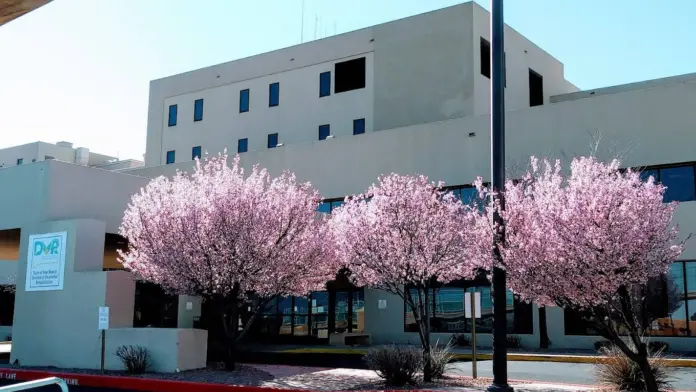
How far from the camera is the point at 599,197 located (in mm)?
13055

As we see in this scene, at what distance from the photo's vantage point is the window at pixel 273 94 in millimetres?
41312

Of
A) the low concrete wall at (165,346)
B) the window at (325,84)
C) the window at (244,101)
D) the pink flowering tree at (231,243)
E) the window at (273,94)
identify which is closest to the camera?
the pink flowering tree at (231,243)

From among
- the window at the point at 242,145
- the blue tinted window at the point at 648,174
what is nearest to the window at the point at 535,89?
the blue tinted window at the point at 648,174

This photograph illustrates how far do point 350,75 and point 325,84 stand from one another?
1516mm

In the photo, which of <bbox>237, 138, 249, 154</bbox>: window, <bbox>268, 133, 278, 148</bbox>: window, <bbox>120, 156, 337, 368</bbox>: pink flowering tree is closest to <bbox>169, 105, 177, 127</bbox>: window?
<bbox>237, 138, 249, 154</bbox>: window

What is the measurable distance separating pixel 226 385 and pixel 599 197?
29.1ft

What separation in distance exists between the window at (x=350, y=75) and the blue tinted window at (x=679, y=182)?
1734 centimetres

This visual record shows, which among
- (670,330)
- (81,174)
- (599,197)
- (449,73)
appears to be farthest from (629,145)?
→ (81,174)

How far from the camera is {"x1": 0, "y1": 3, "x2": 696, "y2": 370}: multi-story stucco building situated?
2469cm

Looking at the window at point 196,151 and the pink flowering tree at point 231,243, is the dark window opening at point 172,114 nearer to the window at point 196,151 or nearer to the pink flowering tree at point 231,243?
the window at point 196,151

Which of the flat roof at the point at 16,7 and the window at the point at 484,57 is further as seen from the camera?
the window at the point at 484,57

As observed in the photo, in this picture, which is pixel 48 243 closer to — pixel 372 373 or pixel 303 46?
pixel 372 373

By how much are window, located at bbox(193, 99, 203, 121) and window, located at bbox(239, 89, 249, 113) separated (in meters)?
3.25

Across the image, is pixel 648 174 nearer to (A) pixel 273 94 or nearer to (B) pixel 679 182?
(B) pixel 679 182
